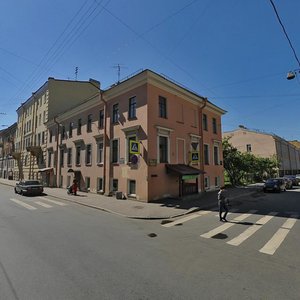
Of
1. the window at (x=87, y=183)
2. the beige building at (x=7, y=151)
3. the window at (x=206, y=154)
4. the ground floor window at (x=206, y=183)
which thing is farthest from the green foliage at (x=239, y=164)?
the beige building at (x=7, y=151)

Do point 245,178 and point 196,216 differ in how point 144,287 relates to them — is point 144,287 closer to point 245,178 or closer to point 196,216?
point 196,216

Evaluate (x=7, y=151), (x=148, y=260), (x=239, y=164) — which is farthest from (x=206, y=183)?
(x=7, y=151)

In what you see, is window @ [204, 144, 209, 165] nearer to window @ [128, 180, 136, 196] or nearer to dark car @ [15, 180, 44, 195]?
window @ [128, 180, 136, 196]

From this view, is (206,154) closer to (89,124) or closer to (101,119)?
(101,119)

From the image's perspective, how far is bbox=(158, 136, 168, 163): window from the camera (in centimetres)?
1828

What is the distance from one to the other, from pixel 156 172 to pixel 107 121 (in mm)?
7222

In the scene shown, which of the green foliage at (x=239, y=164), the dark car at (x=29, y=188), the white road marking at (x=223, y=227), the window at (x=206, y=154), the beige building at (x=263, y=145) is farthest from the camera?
the beige building at (x=263, y=145)

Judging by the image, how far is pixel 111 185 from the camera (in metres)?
20.1

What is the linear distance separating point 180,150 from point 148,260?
14.7 m

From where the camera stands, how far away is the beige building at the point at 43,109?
108 ft

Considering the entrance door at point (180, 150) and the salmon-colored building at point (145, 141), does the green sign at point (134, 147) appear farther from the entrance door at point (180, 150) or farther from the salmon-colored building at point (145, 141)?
the entrance door at point (180, 150)

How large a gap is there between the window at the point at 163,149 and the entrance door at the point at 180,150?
1.43 meters

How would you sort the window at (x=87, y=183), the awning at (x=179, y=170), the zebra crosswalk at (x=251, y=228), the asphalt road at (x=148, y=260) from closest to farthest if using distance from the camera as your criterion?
the asphalt road at (x=148, y=260)
the zebra crosswalk at (x=251, y=228)
the awning at (x=179, y=170)
the window at (x=87, y=183)

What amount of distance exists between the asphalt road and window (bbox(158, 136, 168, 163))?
844 centimetres
